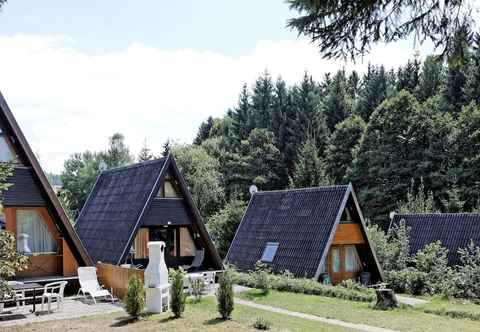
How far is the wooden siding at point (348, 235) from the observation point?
2020 cm

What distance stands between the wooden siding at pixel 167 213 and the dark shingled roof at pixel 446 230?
12381 mm

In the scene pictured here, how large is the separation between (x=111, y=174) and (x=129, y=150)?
3398cm

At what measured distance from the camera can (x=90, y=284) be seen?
13773 mm

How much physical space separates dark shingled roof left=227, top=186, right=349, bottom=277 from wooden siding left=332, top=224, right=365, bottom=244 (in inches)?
33.4

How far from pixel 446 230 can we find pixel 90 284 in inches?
667

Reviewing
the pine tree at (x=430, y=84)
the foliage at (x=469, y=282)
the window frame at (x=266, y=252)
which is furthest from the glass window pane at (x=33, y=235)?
the pine tree at (x=430, y=84)

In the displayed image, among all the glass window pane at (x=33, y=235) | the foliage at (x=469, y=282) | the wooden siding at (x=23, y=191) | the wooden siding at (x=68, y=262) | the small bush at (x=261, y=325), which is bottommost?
the foliage at (x=469, y=282)

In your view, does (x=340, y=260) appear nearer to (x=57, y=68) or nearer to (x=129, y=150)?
(x=57, y=68)

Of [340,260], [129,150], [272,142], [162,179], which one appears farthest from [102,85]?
[129,150]

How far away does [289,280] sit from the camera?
57.6ft

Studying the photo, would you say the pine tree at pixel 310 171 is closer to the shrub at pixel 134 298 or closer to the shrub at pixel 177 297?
the shrub at pixel 177 297

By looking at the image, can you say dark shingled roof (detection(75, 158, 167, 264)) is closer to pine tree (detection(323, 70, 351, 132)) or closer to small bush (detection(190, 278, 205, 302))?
small bush (detection(190, 278, 205, 302))

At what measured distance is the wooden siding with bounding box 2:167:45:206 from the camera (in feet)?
45.5

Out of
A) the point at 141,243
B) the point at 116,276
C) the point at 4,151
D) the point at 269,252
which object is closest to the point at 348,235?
the point at 269,252
